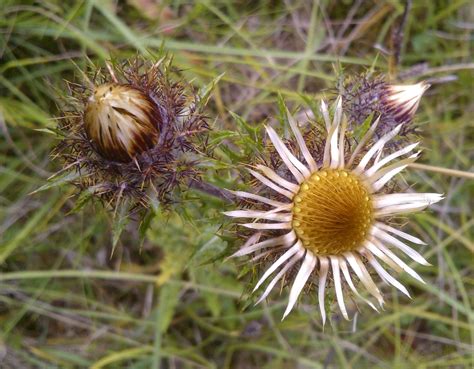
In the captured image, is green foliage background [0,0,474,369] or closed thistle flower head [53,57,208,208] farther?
green foliage background [0,0,474,369]

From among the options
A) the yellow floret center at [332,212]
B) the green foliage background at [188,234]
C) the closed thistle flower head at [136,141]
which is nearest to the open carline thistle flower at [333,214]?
the yellow floret center at [332,212]

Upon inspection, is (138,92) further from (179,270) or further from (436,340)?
(436,340)

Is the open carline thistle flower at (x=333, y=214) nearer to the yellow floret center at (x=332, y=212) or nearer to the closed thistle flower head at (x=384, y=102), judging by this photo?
the yellow floret center at (x=332, y=212)

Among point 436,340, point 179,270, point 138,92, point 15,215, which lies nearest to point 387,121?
point 138,92

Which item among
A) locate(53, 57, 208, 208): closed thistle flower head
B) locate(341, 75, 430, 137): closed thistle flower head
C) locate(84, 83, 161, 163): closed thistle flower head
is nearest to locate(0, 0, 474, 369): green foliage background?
locate(341, 75, 430, 137): closed thistle flower head

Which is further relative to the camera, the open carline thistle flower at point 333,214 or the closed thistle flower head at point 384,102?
the closed thistle flower head at point 384,102

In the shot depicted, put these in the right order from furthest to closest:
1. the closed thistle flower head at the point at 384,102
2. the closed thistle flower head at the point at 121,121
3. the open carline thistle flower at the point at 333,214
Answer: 1. the closed thistle flower head at the point at 384,102
2. the open carline thistle flower at the point at 333,214
3. the closed thistle flower head at the point at 121,121

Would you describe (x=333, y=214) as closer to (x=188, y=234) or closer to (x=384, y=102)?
(x=384, y=102)

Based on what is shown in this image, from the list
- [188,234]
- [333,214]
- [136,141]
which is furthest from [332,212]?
[188,234]

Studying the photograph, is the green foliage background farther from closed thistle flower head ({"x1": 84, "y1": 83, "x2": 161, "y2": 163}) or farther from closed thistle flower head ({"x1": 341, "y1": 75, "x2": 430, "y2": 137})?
closed thistle flower head ({"x1": 84, "y1": 83, "x2": 161, "y2": 163})
